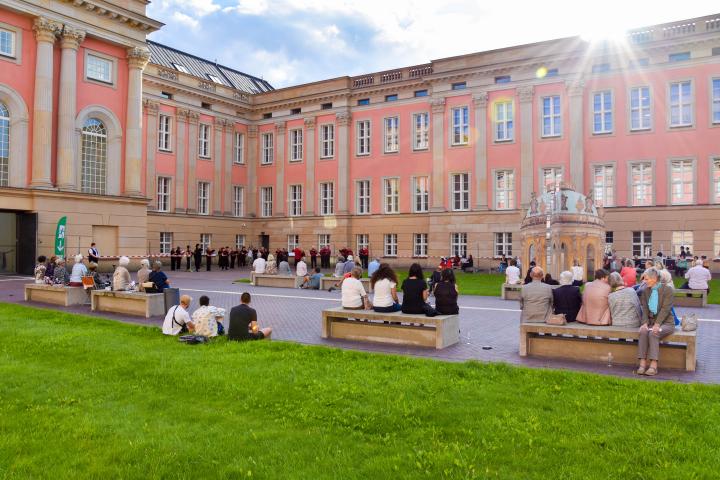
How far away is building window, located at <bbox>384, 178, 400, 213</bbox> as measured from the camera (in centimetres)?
4416

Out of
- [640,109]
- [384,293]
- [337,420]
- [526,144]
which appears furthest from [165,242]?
[337,420]

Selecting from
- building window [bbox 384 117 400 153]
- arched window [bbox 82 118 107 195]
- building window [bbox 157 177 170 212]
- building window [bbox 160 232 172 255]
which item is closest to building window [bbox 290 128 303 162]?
building window [bbox 384 117 400 153]

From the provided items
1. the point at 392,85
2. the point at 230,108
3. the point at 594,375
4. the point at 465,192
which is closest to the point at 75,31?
the point at 230,108

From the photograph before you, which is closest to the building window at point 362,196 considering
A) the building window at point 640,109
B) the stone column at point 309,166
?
the stone column at point 309,166

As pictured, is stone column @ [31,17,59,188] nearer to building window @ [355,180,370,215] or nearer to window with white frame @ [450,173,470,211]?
building window @ [355,180,370,215]

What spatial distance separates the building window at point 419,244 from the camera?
42.7m

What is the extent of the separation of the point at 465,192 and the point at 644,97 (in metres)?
12.8

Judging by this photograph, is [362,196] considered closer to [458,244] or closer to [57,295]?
[458,244]

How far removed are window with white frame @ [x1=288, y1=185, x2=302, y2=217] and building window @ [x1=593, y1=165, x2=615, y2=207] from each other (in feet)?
76.7

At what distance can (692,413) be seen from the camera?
645 centimetres

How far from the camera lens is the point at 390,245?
44000 millimetres

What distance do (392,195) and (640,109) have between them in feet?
59.2

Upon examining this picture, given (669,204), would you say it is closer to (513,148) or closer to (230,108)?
(513,148)

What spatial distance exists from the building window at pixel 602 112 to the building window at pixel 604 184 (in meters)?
2.48
